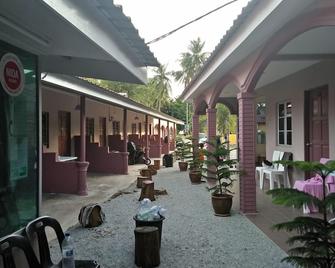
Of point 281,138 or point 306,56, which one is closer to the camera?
point 306,56

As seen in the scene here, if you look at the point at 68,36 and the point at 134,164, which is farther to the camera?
the point at 134,164

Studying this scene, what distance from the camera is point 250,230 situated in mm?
6605

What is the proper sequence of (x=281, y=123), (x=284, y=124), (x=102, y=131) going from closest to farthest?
1. (x=284, y=124)
2. (x=281, y=123)
3. (x=102, y=131)

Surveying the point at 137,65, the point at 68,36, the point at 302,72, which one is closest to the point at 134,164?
the point at 302,72

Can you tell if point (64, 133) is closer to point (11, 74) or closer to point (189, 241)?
point (189, 241)

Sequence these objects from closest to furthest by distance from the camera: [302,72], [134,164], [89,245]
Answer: [89,245] < [302,72] < [134,164]

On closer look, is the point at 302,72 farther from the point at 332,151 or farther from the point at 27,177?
the point at 27,177

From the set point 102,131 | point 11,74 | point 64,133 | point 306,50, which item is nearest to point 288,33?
point 306,50

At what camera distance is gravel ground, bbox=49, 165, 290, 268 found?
5.13 meters

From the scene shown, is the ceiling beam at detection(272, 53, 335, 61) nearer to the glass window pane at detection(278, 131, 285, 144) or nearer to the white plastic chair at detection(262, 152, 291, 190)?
the white plastic chair at detection(262, 152, 291, 190)

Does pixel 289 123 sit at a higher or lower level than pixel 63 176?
higher

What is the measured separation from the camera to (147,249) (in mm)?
4875

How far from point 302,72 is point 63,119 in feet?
25.5

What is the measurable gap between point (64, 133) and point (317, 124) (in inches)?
324
